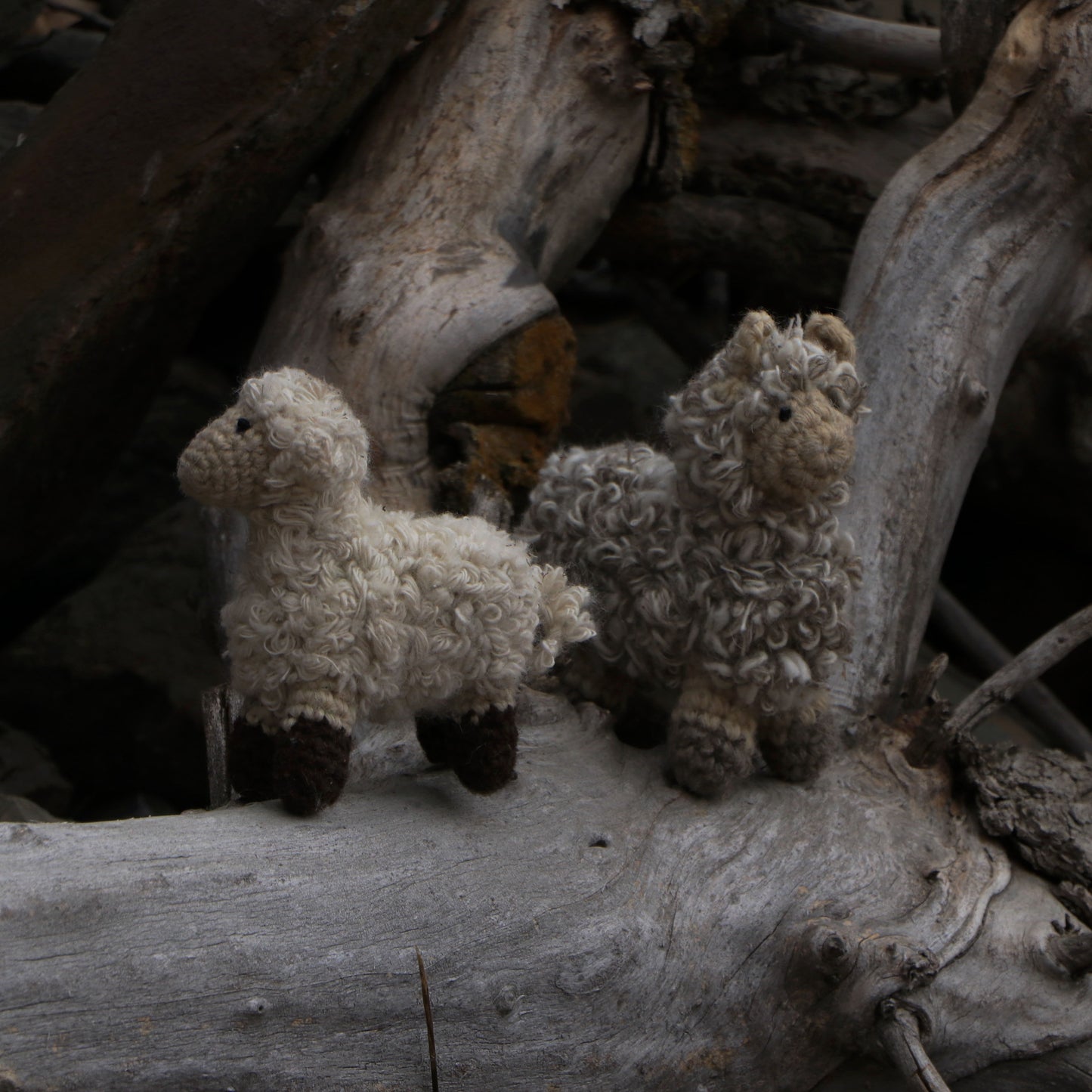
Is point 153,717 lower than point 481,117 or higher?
lower

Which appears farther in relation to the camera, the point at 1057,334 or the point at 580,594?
the point at 1057,334

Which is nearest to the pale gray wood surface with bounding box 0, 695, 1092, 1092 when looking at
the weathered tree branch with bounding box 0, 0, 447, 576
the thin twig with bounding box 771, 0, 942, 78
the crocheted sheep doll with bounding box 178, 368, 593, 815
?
the crocheted sheep doll with bounding box 178, 368, 593, 815

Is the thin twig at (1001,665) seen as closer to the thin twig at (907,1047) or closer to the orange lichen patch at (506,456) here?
the orange lichen patch at (506,456)

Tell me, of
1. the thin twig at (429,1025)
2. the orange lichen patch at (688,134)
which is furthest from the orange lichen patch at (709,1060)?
the orange lichen patch at (688,134)

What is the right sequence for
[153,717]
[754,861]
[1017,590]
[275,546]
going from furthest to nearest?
[1017,590] → [153,717] → [754,861] → [275,546]

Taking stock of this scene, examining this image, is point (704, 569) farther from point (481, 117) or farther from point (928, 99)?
point (928, 99)

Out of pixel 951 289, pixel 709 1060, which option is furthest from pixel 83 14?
pixel 709 1060

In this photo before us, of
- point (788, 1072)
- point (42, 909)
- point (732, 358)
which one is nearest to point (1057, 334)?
point (732, 358)
